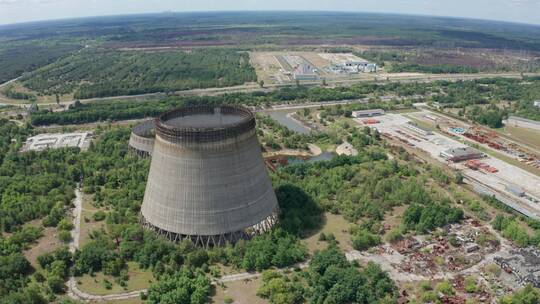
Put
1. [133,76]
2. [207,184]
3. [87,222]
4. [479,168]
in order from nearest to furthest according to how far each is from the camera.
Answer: [207,184]
[87,222]
[479,168]
[133,76]

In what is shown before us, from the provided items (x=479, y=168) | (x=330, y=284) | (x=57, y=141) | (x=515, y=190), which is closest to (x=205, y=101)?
(x=57, y=141)

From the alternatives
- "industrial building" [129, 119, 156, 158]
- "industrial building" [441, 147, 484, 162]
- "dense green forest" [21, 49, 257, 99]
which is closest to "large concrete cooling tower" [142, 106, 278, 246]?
"industrial building" [129, 119, 156, 158]

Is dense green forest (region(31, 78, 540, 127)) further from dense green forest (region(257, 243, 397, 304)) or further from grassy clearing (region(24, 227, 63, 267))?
dense green forest (region(257, 243, 397, 304))

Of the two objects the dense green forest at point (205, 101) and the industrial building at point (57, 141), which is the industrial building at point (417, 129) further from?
the industrial building at point (57, 141)

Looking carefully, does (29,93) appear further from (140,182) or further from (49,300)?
(49,300)

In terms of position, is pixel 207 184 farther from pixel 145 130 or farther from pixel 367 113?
pixel 367 113

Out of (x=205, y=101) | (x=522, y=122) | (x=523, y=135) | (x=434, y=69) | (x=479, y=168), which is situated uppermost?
(x=434, y=69)

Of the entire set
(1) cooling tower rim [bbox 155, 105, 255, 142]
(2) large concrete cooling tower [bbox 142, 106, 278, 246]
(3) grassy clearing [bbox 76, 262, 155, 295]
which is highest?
(1) cooling tower rim [bbox 155, 105, 255, 142]
